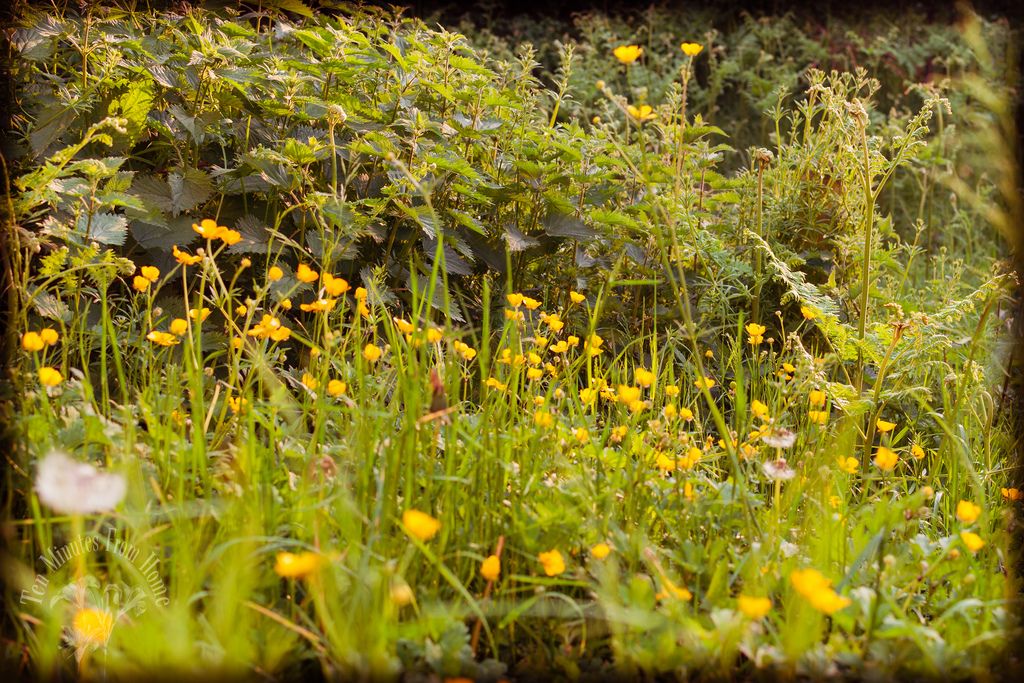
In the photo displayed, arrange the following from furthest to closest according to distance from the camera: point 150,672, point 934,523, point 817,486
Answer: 1. point 934,523
2. point 817,486
3. point 150,672

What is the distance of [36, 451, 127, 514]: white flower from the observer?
99cm

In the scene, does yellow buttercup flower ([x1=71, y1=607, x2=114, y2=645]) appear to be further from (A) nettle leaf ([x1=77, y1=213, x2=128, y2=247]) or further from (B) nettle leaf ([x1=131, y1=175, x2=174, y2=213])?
(B) nettle leaf ([x1=131, y1=175, x2=174, y2=213])

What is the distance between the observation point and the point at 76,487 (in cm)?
100

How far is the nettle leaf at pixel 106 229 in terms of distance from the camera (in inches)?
69.7

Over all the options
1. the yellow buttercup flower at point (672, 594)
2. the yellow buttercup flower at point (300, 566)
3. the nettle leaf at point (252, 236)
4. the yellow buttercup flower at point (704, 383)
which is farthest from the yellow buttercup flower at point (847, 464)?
the nettle leaf at point (252, 236)

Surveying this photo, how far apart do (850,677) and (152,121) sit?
1888 mm

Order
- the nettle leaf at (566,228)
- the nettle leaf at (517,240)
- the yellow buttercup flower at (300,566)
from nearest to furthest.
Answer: the yellow buttercup flower at (300,566) < the nettle leaf at (517,240) < the nettle leaf at (566,228)

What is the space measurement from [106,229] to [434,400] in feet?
3.39

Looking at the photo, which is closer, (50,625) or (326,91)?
(50,625)

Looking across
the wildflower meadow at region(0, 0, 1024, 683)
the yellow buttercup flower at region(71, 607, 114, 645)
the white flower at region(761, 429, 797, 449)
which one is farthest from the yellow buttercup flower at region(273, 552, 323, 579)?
the white flower at region(761, 429, 797, 449)

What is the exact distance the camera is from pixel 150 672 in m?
0.94

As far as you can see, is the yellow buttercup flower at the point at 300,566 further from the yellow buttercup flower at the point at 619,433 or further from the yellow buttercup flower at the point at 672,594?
the yellow buttercup flower at the point at 619,433

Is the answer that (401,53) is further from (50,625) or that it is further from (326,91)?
(50,625)

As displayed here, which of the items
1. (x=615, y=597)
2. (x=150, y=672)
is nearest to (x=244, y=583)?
(x=150, y=672)
